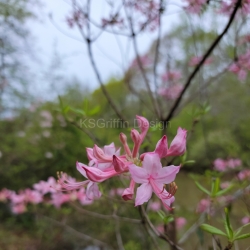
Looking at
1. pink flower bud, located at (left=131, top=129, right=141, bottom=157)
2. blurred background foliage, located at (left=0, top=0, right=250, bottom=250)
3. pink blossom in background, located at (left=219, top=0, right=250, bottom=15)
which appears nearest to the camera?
pink flower bud, located at (left=131, top=129, right=141, bottom=157)

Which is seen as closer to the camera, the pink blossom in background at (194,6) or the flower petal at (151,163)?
the flower petal at (151,163)

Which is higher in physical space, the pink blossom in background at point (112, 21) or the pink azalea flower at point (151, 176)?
the pink blossom in background at point (112, 21)

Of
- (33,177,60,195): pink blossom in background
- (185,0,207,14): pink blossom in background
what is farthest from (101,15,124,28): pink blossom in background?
(33,177,60,195): pink blossom in background

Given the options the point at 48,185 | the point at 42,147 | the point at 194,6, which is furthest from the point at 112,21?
the point at 42,147

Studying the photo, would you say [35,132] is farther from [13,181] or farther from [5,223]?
[5,223]

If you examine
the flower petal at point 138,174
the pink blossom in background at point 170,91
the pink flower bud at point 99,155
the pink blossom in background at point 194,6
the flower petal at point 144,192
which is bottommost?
the flower petal at point 144,192

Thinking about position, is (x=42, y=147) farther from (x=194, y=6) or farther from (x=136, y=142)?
(x=136, y=142)

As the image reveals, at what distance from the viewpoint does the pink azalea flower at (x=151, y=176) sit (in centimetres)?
53

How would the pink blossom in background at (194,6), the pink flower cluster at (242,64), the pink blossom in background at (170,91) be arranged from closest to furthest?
1. the pink blossom in background at (194,6)
2. the pink flower cluster at (242,64)
3. the pink blossom in background at (170,91)

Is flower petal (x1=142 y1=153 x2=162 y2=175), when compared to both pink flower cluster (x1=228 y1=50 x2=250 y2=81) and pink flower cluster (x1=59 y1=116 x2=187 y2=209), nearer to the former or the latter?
pink flower cluster (x1=59 y1=116 x2=187 y2=209)

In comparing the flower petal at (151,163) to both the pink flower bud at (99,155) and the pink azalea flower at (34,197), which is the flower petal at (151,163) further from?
the pink azalea flower at (34,197)

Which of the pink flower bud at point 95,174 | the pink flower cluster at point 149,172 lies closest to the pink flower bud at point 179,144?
the pink flower cluster at point 149,172

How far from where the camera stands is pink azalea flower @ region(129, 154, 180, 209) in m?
0.53

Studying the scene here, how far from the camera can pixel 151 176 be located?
1.77 ft
